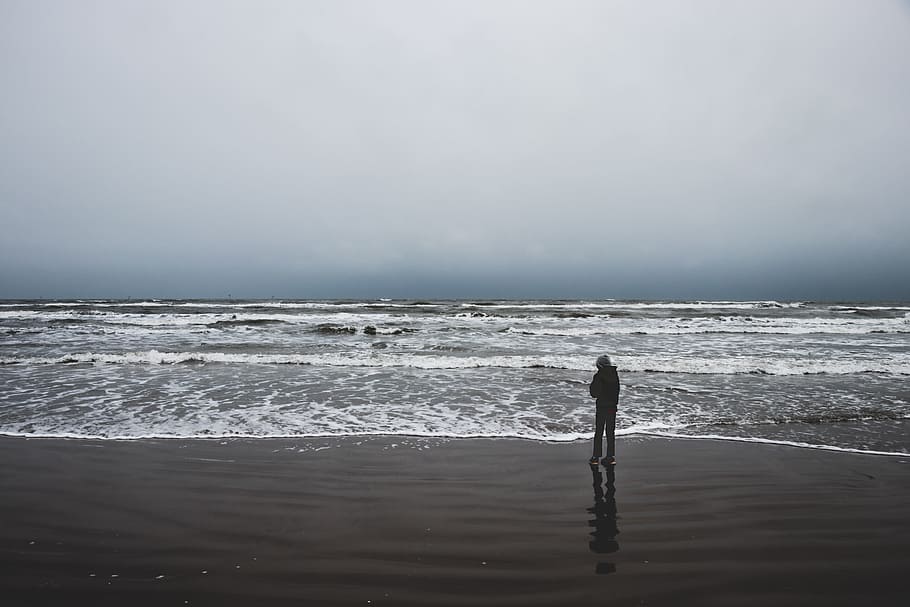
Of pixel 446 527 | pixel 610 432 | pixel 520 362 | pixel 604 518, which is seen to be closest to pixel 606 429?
pixel 610 432

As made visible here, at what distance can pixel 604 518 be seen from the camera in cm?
493

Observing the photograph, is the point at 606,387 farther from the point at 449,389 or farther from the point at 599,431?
the point at 449,389

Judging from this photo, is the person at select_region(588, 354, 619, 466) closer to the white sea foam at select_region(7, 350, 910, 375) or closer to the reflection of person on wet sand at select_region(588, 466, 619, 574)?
the reflection of person on wet sand at select_region(588, 466, 619, 574)

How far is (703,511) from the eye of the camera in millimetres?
5105

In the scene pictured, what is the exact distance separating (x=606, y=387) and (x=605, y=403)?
25cm

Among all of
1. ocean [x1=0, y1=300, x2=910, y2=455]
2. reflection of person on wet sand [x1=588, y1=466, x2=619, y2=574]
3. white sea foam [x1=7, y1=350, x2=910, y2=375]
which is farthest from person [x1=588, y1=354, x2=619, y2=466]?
white sea foam [x1=7, y1=350, x2=910, y2=375]

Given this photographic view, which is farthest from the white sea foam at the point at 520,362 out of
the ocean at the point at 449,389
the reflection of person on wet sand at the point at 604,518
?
the reflection of person on wet sand at the point at 604,518

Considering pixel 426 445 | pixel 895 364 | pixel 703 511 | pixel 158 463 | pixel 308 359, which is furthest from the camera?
pixel 308 359

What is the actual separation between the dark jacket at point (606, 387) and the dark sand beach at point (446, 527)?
951 mm

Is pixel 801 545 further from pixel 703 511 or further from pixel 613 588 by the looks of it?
pixel 613 588

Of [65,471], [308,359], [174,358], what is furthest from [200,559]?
[174,358]

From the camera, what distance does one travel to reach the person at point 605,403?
6625 millimetres

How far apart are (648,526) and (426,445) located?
3.82 m

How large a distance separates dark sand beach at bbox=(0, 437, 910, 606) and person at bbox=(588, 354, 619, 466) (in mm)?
314
